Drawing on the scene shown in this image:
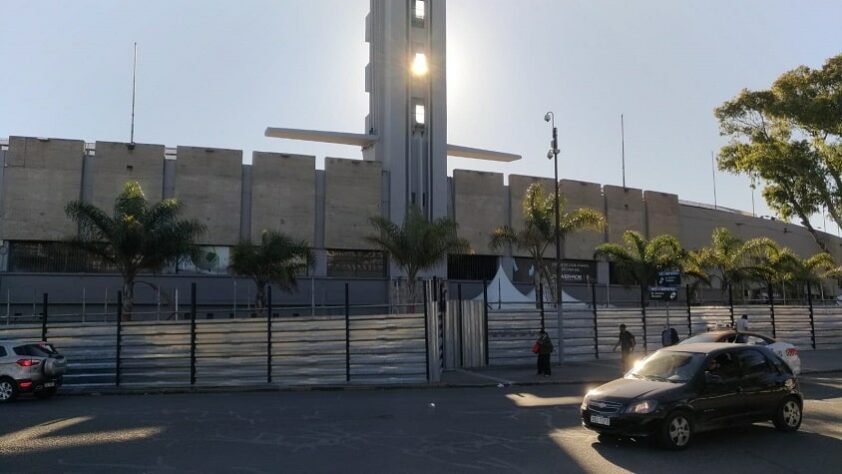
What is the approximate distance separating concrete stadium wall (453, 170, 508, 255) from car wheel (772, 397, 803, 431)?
1637 inches

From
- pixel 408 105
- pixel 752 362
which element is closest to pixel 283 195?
pixel 408 105

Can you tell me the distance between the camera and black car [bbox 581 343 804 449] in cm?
978

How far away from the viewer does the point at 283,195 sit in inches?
1924

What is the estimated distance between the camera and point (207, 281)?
4641 centimetres

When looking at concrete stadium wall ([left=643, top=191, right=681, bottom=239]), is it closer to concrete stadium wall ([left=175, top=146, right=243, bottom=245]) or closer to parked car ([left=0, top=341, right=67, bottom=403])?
concrete stadium wall ([left=175, top=146, right=243, bottom=245])

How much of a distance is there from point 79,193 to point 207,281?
9.68 m

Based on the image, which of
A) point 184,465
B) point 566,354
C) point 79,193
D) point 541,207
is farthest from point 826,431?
point 79,193

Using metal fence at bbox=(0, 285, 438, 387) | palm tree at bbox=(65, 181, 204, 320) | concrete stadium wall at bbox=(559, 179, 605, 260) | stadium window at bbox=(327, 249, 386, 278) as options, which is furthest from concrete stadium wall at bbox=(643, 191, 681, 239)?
metal fence at bbox=(0, 285, 438, 387)

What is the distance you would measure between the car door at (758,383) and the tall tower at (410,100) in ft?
131

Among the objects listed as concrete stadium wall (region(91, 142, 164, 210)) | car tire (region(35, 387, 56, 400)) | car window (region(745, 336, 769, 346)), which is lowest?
car tire (region(35, 387, 56, 400))

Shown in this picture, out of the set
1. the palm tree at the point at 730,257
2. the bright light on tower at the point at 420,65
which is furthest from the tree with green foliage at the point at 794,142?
the bright light on tower at the point at 420,65

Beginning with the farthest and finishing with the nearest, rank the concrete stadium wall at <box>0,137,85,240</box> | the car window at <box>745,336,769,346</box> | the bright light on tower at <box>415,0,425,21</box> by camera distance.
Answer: the bright light on tower at <box>415,0,425,21</box>, the concrete stadium wall at <box>0,137,85,240</box>, the car window at <box>745,336,769,346</box>

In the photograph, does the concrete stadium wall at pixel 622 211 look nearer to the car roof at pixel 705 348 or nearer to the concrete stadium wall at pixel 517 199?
the concrete stadium wall at pixel 517 199

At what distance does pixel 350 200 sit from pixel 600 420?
41.2 meters
